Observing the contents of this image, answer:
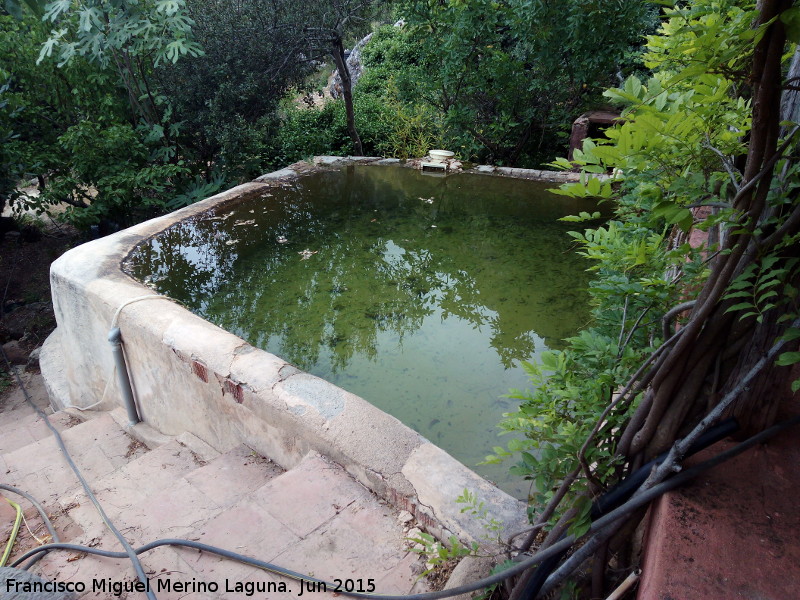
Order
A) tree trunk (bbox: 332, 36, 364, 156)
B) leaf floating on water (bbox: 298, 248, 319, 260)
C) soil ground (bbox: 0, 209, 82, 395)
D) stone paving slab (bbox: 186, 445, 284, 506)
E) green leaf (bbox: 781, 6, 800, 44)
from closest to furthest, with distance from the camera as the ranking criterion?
green leaf (bbox: 781, 6, 800, 44) < stone paving slab (bbox: 186, 445, 284, 506) < leaf floating on water (bbox: 298, 248, 319, 260) < soil ground (bbox: 0, 209, 82, 395) < tree trunk (bbox: 332, 36, 364, 156)

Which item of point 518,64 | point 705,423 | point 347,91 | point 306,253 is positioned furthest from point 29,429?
point 518,64

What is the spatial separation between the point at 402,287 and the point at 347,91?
4.74 meters

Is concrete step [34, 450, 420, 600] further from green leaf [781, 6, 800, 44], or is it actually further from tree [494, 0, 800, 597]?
green leaf [781, 6, 800, 44]

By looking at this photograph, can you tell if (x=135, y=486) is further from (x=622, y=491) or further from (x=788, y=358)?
(x=788, y=358)

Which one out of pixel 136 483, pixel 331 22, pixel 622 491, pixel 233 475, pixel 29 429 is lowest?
pixel 29 429

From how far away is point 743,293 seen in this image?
0.98 meters

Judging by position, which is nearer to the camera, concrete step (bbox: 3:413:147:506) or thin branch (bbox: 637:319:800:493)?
thin branch (bbox: 637:319:800:493)

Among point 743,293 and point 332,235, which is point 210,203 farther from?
point 743,293

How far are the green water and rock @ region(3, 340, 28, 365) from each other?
2825 mm

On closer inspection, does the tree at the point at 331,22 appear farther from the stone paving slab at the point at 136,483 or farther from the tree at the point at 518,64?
the stone paving slab at the point at 136,483

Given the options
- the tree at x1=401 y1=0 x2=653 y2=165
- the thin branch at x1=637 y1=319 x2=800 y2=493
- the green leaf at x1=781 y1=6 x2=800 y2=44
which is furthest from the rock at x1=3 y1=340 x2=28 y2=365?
the green leaf at x1=781 y1=6 x2=800 y2=44

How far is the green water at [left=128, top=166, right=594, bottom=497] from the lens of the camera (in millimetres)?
3076

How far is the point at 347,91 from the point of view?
775cm

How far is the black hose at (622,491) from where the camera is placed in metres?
1.13
